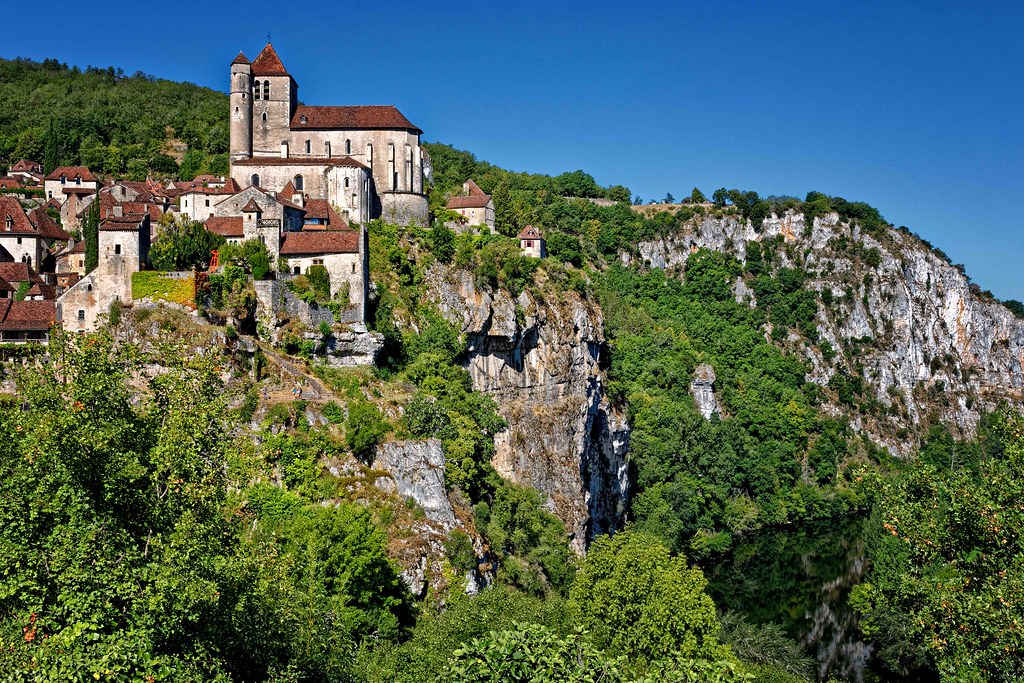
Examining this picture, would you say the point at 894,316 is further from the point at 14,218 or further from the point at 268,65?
the point at 14,218

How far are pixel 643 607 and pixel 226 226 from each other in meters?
31.7

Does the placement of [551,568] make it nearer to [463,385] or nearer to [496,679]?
[463,385]

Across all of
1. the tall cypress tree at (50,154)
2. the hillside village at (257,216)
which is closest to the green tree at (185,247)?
the hillside village at (257,216)

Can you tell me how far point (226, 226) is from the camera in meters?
56.2

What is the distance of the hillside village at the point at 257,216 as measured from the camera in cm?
4953

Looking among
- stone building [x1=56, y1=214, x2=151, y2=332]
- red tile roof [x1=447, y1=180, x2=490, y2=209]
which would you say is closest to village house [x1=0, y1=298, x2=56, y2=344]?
stone building [x1=56, y1=214, x2=151, y2=332]

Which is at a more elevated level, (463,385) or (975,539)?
(463,385)

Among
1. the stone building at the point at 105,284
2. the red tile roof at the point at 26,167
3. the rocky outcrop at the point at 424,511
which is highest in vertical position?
the red tile roof at the point at 26,167

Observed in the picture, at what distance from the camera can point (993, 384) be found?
14888cm

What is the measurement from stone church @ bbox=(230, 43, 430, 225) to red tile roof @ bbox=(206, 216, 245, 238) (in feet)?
41.9

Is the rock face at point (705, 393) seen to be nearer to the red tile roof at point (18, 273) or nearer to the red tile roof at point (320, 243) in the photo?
the red tile roof at point (320, 243)

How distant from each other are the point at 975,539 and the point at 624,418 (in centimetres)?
5768

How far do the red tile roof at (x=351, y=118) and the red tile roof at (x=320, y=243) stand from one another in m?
17.9

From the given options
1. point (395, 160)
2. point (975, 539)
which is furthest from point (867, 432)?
point (975, 539)
